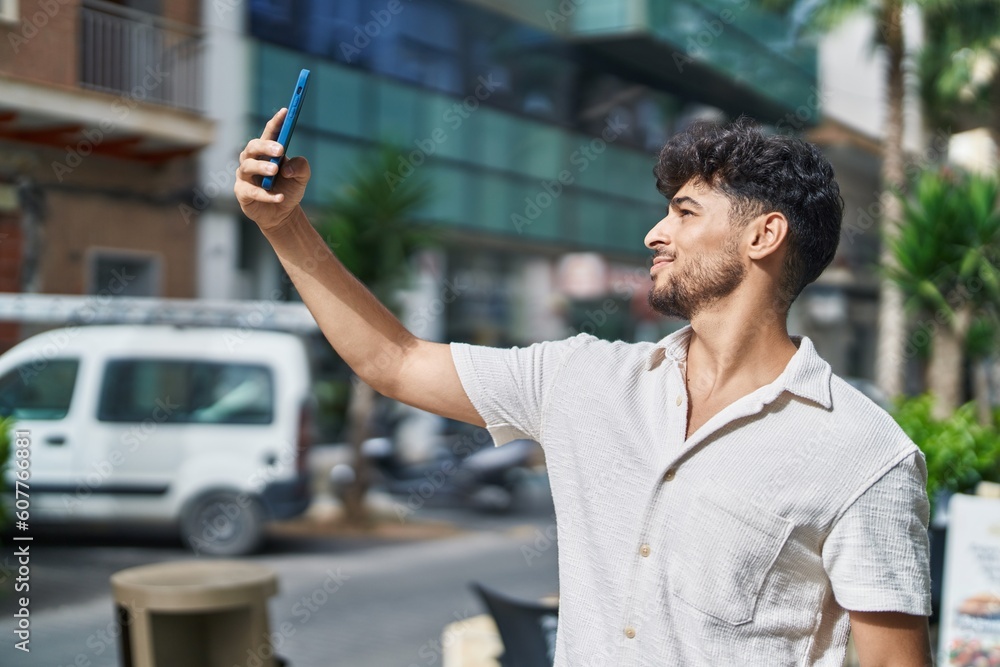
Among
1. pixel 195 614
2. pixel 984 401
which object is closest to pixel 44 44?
pixel 195 614

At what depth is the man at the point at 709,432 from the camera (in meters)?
1.40

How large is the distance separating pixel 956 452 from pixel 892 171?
6154 mm

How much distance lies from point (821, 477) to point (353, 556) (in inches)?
278

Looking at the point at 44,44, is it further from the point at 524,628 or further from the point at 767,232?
the point at 767,232

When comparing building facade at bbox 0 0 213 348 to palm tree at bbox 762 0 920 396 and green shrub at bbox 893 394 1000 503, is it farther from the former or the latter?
palm tree at bbox 762 0 920 396

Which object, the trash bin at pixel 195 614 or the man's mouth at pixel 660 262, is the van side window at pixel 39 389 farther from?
the man's mouth at pixel 660 262

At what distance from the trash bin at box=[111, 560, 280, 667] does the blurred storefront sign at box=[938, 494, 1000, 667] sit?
2.29 m

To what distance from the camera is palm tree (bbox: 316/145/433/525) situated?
8.56 meters

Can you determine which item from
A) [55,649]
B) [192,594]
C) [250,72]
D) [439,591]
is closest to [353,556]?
[439,591]

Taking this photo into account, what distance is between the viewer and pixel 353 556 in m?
8.12

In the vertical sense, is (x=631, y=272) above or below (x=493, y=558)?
Result: above

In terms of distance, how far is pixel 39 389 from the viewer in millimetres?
4137

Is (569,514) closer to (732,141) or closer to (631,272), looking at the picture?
(732,141)

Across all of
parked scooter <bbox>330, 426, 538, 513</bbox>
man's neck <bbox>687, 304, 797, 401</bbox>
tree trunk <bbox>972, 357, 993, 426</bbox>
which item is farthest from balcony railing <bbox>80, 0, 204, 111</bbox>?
tree trunk <bbox>972, 357, 993, 426</bbox>
